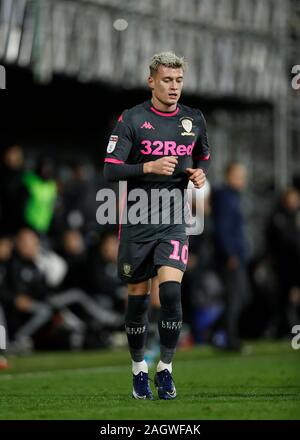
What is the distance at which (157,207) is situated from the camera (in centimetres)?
912

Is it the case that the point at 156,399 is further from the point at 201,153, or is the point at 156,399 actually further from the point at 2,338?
the point at 2,338

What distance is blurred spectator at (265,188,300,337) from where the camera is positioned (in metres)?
20.3

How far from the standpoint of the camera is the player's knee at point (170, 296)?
8.83 meters

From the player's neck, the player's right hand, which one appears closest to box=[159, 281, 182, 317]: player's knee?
the player's right hand

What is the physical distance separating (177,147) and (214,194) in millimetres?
7957

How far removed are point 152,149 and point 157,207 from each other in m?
0.45

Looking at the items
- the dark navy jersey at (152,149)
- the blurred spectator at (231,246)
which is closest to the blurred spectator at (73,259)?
the blurred spectator at (231,246)

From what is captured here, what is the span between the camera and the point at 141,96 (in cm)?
2275

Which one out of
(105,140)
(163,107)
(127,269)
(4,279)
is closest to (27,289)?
(4,279)

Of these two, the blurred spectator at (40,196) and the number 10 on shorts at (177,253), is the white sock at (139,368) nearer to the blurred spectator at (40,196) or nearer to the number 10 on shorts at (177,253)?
the number 10 on shorts at (177,253)

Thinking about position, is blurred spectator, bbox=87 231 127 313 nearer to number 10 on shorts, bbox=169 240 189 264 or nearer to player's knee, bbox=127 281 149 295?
player's knee, bbox=127 281 149 295

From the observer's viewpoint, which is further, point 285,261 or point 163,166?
point 285,261

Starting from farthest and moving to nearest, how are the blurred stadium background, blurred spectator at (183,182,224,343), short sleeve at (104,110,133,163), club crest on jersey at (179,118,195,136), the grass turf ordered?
1. blurred spectator at (183,182,224,343)
2. the blurred stadium background
3. club crest on jersey at (179,118,195,136)
4. short sleeve at (104,110,133,163)
5. the grass turf
